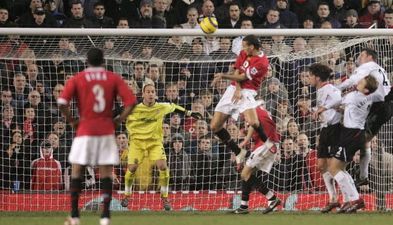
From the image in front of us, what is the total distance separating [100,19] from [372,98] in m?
5.32

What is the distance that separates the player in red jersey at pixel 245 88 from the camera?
14.6 metres

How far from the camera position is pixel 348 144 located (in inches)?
589

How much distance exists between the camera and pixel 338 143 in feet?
49.2

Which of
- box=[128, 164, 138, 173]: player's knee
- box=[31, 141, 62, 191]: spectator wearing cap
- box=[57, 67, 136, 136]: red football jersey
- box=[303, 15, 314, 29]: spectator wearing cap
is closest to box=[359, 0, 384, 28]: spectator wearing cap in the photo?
box=[303, 15, 314, 29]: spectator wearing cap

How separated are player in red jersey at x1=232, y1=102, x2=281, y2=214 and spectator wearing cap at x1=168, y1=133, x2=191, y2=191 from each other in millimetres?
1952

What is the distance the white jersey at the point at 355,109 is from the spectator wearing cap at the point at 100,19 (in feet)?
16.5

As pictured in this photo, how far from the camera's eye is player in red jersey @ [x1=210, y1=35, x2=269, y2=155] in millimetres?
14594

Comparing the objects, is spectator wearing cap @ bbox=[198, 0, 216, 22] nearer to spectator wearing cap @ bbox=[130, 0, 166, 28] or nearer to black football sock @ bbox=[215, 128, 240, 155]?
spectator wearing cap @ bbox=[130, 0, 166, 28]

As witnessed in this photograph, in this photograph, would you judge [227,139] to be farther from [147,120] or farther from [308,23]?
[308,23]

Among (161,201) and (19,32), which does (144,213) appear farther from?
(19,32)

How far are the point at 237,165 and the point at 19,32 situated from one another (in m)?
3.77

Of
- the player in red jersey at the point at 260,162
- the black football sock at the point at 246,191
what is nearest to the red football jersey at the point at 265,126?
the player in red jersey at the point at 260,162

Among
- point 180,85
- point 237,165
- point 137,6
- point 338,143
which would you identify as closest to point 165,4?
point 137,6

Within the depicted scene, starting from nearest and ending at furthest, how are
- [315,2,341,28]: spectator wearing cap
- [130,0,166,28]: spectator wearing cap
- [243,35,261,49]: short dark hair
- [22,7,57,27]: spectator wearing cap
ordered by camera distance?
[243,35,261,49]: short dark hair
[22,7,57,27]: spectator wearing cap
[130,0,166,28]: spectator wearing cap
[315,2,341,28]: spectator wearing cap
